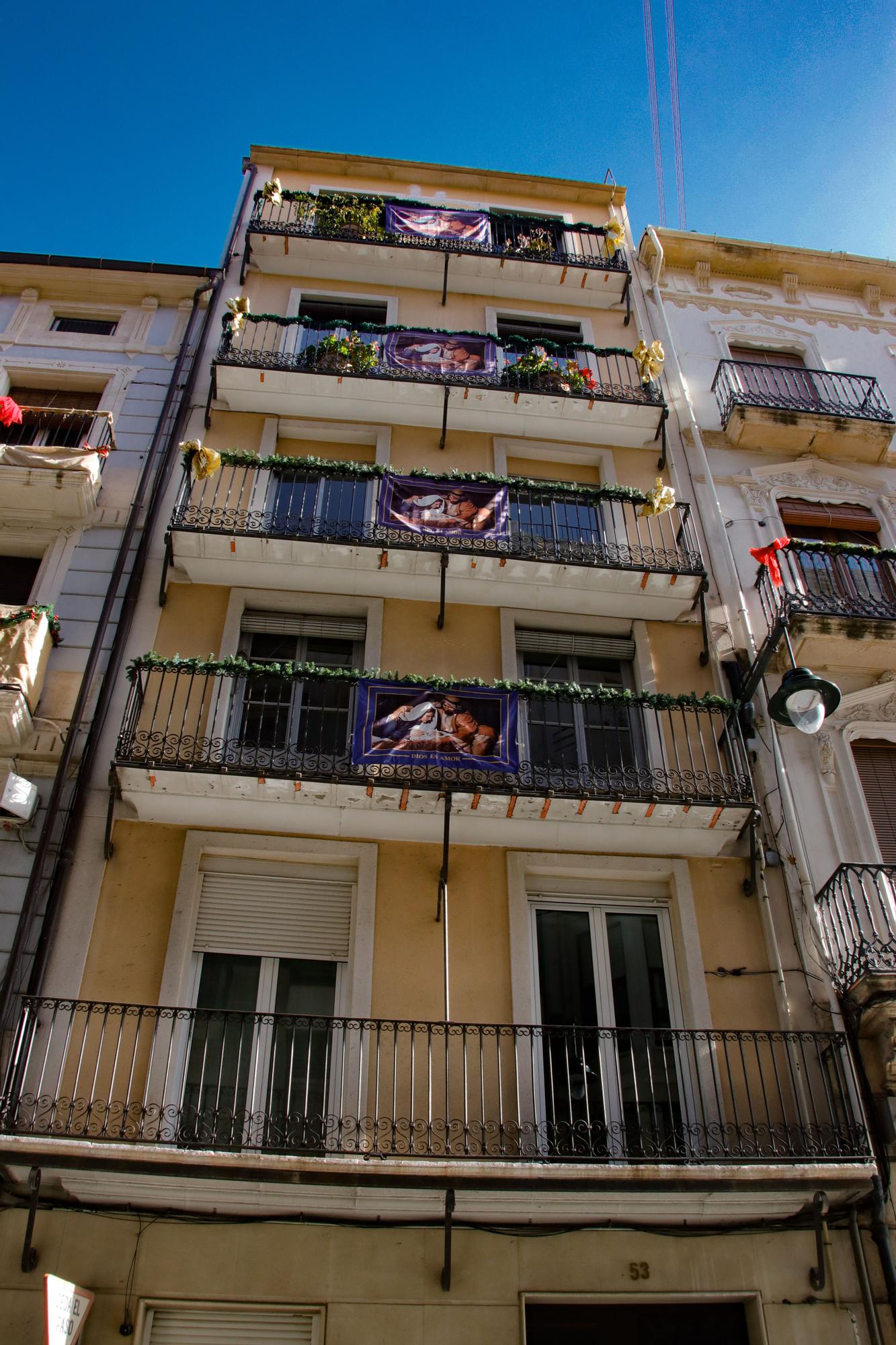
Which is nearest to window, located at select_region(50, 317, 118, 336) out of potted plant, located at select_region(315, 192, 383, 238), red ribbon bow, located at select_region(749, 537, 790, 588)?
potted plant, located at select_region(315, 192, 383, 238)

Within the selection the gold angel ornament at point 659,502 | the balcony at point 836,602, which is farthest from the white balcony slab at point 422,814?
the gold angel ornament at point 659,502

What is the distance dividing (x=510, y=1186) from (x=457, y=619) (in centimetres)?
612

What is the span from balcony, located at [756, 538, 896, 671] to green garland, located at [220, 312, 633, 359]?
4.29m

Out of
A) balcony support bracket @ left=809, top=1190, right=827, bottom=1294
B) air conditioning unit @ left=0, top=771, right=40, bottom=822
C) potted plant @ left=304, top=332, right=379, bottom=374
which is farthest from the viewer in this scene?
potted plant @ left=304, top=332, right=379, bottom=374

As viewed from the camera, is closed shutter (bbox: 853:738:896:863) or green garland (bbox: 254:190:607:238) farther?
green garland (bbox: 254:190:607:238)

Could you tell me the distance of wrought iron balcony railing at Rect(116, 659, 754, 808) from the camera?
942 cm

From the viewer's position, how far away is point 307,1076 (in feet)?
27.2

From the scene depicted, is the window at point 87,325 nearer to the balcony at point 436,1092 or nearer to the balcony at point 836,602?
the balcony at point 836,602

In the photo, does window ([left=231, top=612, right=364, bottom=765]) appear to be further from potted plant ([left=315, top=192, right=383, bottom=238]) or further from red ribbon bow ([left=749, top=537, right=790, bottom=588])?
potted plant ([left=315, top=192, right=383, bottom=238])

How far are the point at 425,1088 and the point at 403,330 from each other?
9772 millimetres

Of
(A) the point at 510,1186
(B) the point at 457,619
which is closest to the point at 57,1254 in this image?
(A) the point at 510,1186

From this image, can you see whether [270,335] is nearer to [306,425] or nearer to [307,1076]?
[306,425]

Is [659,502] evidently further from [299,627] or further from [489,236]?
[489,236]

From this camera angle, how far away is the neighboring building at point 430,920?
7516mm
